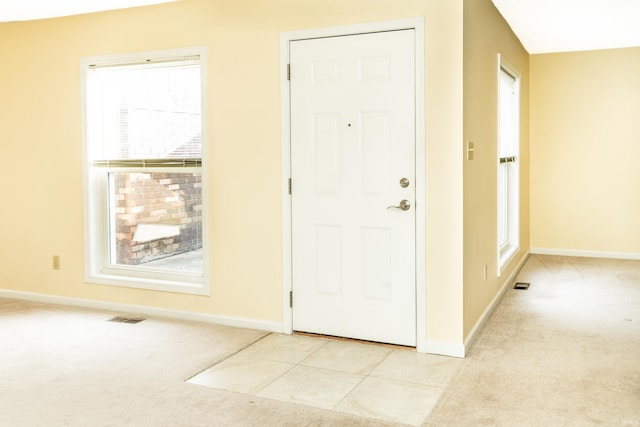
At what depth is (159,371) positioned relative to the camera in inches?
138

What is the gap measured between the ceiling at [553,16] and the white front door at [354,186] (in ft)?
4.59

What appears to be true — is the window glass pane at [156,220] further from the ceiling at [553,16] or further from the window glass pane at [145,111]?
the ceiling at [553,16]

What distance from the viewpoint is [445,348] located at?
12.3ft

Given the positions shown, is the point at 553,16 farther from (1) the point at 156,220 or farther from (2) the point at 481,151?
(1) the point at 156,220

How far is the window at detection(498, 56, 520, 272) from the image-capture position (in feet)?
19.3

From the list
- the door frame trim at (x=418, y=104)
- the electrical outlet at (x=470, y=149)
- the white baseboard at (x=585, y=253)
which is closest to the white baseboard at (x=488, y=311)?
the door frame trim at (x=418, y=104)

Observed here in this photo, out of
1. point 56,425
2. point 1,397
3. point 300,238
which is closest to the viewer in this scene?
point 56,425

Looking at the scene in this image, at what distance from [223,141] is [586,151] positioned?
4586 mm

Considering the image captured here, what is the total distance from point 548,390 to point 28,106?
445cm

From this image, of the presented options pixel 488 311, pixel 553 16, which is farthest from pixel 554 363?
pixel 553 16

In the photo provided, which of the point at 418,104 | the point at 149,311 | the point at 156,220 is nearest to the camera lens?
the point at 418,104

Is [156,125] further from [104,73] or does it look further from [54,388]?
[54,388]

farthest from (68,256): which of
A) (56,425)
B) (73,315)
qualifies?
(56,425)

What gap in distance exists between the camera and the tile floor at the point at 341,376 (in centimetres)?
304
